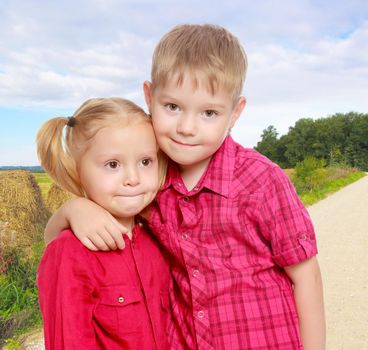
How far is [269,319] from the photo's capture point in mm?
2084

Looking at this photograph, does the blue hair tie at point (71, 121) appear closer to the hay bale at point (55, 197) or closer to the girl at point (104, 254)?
the girl at point (104, 254)

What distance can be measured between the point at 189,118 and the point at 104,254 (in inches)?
26.2

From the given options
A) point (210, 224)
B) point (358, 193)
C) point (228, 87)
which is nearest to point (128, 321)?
point (210, 224)

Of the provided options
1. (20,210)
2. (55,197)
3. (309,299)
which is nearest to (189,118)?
(309,299)

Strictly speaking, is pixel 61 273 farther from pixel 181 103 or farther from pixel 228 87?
pixel 228 87

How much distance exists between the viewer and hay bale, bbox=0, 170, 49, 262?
5199 mm

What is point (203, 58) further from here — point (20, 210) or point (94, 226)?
point (20, 210)

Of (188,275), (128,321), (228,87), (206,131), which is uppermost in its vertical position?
(228,87)

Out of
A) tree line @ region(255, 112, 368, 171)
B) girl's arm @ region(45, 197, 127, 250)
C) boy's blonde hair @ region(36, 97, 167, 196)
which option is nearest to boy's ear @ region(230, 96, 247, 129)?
boy's blonde hair @ region(36, 97, 167, 196)

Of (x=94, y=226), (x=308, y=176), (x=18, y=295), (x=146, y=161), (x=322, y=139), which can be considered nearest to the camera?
(x=94, y=226)

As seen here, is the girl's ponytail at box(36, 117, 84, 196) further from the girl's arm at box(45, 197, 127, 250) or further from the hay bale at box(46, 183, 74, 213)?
the hay bale at box(46, 183, 74, 213)

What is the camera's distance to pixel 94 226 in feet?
6.49

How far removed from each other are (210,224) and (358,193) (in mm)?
11351

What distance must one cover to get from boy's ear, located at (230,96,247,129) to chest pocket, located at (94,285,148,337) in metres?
0.84
